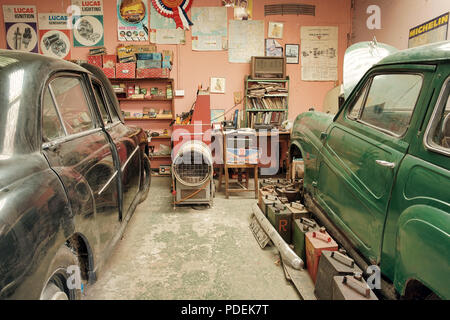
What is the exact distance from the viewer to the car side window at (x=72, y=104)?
74.5 inches

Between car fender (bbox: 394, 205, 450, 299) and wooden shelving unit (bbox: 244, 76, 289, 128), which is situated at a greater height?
wooden shelving unit (bbox: 244, 76, 289, 128)

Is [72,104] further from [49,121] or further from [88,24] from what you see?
[88,24]

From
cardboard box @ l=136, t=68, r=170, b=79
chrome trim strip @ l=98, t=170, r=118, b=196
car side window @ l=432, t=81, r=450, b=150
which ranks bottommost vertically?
chrome trim strip @ l=98, t=170, r=118, b=196

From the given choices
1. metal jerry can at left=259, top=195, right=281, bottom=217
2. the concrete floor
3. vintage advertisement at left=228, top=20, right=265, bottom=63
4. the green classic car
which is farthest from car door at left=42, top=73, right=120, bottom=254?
vintage advertisement at left=228, top=20, right=265, bottom=63

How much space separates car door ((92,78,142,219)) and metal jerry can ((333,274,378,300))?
5.86 ft

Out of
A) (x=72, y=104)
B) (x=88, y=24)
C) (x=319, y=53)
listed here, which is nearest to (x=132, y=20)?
(x=88, y=24)

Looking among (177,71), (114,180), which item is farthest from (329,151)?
(177,71)

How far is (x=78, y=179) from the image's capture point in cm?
165

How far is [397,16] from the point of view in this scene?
4.75 metres

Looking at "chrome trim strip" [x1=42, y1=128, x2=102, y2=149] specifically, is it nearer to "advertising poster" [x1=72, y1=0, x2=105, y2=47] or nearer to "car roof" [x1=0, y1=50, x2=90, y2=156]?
"car roof" [x1=0, y1=50, x2=90, y2=156]

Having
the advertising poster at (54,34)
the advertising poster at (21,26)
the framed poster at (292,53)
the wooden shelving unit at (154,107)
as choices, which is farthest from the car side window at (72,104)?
the framed poster at (292,53)

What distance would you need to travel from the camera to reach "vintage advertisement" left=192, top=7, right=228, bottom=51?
230 inches

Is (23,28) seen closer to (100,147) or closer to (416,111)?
(100,147)
